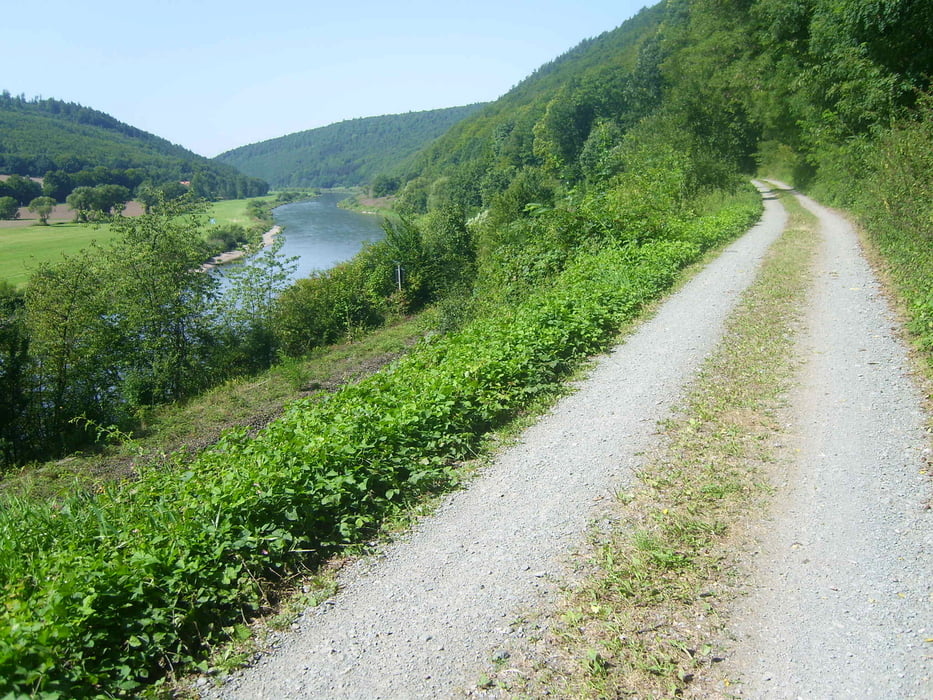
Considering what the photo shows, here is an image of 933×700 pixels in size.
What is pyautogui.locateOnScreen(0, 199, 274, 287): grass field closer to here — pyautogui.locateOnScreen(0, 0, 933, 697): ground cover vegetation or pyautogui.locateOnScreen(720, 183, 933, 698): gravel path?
pyautogui.locateOnScreen(0, 0, 933, 697): ground cover vegetation

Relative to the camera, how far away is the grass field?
82.3 feet

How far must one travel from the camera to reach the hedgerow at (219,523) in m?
3.17

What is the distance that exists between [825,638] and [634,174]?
63.9 feet

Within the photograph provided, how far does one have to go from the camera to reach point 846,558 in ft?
12.5

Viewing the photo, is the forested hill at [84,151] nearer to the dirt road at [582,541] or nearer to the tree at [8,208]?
the tree at [8,208]

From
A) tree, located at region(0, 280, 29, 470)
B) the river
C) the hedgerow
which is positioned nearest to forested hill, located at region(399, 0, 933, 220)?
the hedgerow

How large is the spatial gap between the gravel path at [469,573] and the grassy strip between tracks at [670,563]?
0.78ft

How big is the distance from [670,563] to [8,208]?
64.8m

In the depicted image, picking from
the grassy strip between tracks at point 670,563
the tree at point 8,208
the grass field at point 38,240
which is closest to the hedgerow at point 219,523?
the grassy strip between tracks at point 670,563

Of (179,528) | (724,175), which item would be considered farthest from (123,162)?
(179,528)

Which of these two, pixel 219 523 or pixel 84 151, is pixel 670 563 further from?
pixel 84 151

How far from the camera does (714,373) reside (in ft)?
24.0

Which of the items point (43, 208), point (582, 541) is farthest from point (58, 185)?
point (582, 541)

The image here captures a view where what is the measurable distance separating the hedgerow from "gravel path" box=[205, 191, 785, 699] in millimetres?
436
